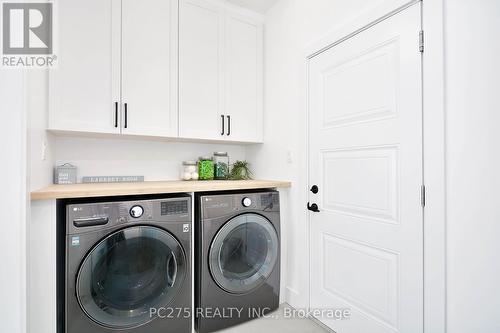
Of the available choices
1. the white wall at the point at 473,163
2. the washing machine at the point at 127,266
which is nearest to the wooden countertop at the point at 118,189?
the washing machine at the point at 127,266

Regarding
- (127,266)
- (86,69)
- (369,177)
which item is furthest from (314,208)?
(86,69)

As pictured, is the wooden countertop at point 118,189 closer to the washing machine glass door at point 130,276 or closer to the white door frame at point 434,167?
the washing machine glass door at point 130,276

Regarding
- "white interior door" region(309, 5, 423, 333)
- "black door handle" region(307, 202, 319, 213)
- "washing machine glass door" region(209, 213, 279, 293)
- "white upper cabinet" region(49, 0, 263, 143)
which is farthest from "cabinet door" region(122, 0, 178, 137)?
"black door handle" region(307, 202, 319, 213)

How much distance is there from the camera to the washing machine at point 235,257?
65.9 inches

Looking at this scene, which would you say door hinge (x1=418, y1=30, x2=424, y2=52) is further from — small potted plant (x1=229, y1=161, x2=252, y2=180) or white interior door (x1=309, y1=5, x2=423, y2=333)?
small potted plant (x1=229, y1=161, x2=252, y2=180)

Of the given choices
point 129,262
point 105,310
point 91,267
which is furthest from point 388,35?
point 105,310

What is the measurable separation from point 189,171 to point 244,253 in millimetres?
956

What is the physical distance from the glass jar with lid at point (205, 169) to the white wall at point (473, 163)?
1.82 meters

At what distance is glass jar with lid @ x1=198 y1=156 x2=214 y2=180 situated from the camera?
238 centimetres

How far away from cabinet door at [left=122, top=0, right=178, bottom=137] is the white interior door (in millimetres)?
1149

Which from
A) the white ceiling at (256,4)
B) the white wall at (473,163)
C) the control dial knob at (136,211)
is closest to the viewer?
the white wall at (473,163)

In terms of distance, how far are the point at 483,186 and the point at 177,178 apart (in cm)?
218

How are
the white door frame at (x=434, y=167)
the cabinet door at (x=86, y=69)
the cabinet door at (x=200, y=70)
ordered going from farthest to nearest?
the cabinet door at (x=200, y=70), the cabinet door at (x=86, y=69), the white door frame at (x=434, y=167)

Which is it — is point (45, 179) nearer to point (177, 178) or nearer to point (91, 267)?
point (91, 267)
